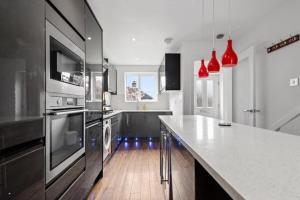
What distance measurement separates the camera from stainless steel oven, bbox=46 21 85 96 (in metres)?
1.20

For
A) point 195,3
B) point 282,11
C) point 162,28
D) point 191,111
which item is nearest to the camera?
point 195,3

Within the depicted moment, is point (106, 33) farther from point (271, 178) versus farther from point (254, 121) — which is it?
point (271, 178)

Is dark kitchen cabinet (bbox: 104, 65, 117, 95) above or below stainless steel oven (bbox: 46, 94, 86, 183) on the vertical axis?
above

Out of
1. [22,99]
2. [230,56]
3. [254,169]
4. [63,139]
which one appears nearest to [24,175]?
[22,99]

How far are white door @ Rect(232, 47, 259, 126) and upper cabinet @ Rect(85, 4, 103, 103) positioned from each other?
247 cm

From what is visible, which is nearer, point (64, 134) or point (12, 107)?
point (12, 107)

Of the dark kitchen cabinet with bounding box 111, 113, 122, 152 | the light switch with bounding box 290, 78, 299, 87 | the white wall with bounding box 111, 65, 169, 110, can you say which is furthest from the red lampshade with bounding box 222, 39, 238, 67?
the white wall with bounding box 111, 65, 169, 110

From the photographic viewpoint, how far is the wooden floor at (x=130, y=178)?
2174 millimetres

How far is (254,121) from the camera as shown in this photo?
2.99m

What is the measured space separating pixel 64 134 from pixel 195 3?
2.29 meters

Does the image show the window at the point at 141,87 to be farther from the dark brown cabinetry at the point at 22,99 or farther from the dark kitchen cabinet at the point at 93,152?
the dark brown cabinetry at the point at 22,99

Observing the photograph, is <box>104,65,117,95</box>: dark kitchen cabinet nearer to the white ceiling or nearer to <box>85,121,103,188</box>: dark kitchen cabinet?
the white ceiling

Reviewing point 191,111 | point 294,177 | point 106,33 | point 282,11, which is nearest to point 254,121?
point 191,111

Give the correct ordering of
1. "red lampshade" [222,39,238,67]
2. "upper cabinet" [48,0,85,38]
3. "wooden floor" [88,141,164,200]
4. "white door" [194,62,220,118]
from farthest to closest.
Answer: "white door" [194,62,220,118], "wooden floor" [88,141,164,200], "red lampshade" [222,39,238,67], "upper cabinet" [48,0,85,38]
